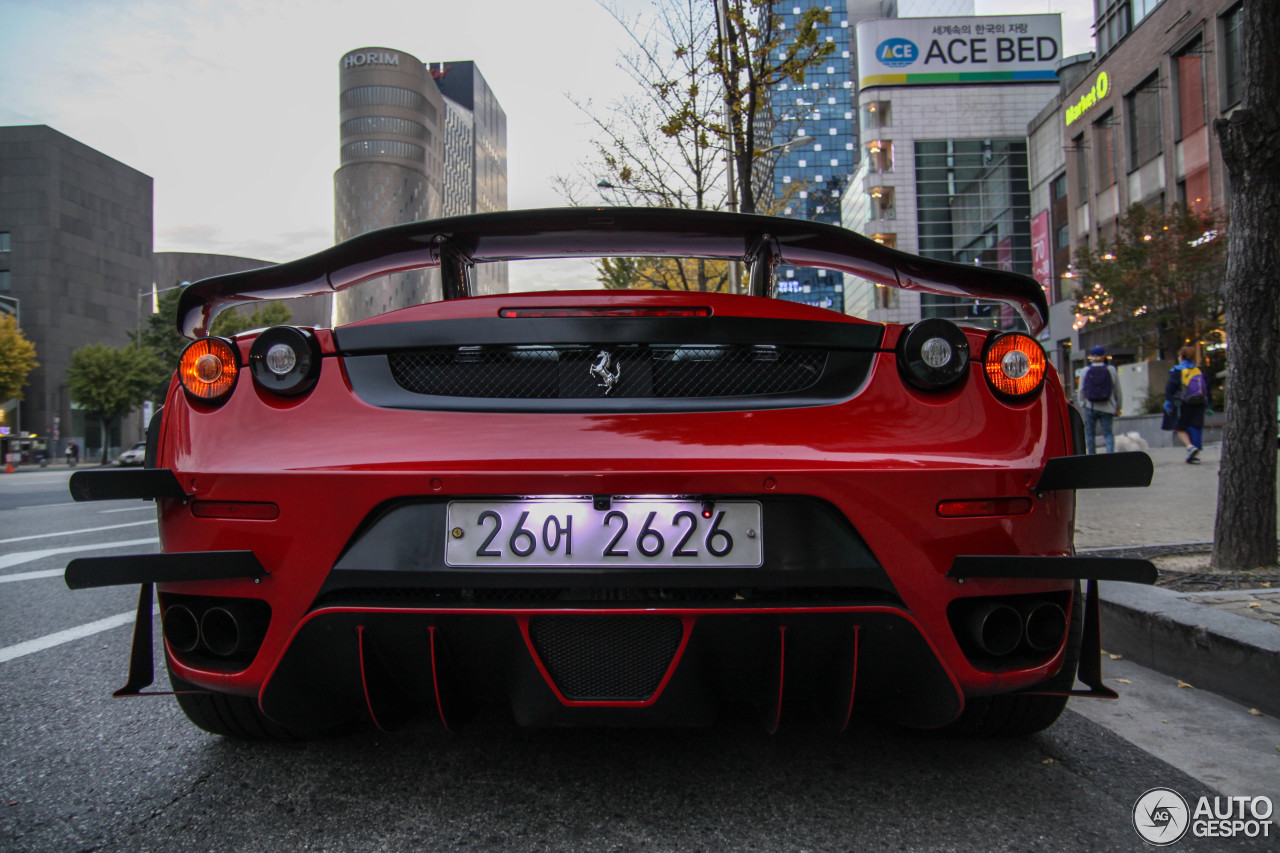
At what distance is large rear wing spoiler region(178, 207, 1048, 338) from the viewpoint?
2170mm

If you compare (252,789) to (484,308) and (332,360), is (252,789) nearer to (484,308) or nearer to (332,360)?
(332,360)

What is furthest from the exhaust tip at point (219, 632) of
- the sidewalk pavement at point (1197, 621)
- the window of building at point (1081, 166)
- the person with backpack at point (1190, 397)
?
the window of building at point (1081, 166)

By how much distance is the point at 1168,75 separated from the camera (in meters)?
27.8

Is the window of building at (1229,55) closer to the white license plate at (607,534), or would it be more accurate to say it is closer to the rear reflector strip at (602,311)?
the rear reflector strip at (602,311)

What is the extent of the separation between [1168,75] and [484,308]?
3270 cm

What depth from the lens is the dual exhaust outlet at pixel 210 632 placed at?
1.74 metres

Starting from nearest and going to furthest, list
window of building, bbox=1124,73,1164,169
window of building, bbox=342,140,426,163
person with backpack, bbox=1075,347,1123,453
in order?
person with backpack, bbox=1075,347,1123,453, window of building, bbox=1124,73,1164,169, window of building, bbox=342,140,426,163

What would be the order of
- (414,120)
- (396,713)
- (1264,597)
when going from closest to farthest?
(396,713), (1264,597), (414,120)

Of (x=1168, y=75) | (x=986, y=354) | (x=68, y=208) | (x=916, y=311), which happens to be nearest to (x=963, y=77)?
(x=916, y=311)

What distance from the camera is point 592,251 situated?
2504mm

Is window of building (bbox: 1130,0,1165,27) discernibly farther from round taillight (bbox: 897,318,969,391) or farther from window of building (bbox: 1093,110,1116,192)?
round taillight (bbox: 897,318,969,391)

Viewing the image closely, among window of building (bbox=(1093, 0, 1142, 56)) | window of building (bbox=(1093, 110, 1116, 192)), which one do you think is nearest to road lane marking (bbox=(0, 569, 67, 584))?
window of building (bbox=(1093, 0, 1142, 56))

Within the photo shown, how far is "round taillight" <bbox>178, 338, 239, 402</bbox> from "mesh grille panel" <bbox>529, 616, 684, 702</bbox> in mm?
837

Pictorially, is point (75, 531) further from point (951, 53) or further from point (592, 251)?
point (951, 53)
